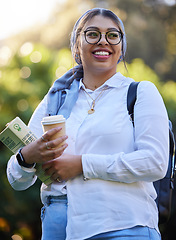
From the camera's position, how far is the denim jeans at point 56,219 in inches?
73.7

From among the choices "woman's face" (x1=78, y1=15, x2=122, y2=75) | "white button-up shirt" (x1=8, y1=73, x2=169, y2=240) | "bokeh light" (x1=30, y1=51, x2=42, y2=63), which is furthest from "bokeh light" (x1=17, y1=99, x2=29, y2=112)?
"white button-up shirt" (x1=8, y1=73, x2=169, y2=240)

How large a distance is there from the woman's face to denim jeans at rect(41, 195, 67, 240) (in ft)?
2.47

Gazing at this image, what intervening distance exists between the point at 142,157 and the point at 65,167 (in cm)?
37

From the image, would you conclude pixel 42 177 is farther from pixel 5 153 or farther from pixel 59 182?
pixel 5 153

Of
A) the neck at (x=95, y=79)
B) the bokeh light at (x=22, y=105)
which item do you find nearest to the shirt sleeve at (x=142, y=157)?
the neck at (x=95, y=79)

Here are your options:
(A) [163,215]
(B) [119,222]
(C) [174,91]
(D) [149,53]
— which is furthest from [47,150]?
(D) [149,53]

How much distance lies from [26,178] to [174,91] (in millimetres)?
4427

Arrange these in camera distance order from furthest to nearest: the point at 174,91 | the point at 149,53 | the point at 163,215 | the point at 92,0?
the point at 92,0 → the point at 149,53 → the point at 174,91 → the point at 163,215

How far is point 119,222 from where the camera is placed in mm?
1713

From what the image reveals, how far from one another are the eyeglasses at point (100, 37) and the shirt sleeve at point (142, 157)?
468 millimetres

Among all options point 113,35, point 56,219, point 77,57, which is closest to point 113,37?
Result: point 113,35

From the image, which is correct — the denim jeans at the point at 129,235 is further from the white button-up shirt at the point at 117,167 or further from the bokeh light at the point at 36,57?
the bokeh light at the point at 36,57

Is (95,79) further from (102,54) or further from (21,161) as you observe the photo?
(21,161)

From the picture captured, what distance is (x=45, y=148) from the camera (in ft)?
5.83
